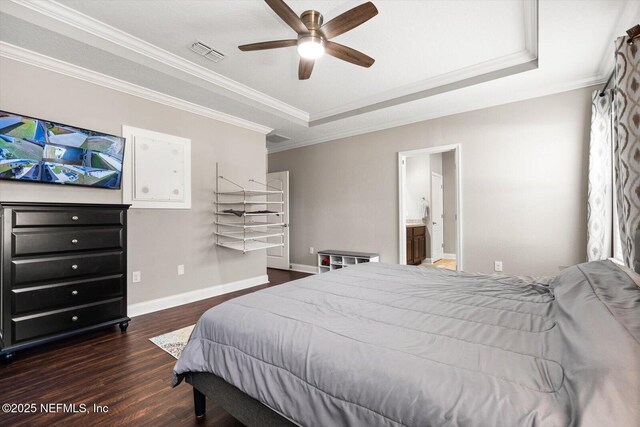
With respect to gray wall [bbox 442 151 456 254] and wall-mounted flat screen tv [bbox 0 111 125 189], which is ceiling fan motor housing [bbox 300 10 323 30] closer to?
wall-mounted flat screen tv [bbox 0 111 125 189]

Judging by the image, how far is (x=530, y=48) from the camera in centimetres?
279

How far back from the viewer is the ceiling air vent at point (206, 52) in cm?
268

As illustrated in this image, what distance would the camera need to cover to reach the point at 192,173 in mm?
3789

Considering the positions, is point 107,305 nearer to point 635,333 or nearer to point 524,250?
point 635,333

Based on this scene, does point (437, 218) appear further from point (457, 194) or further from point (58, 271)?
point (58, 271)

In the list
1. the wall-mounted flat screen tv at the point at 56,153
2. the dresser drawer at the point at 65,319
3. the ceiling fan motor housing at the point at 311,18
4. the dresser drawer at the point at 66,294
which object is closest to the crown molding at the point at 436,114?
the ceiling fan motor housing at the point at 311,18

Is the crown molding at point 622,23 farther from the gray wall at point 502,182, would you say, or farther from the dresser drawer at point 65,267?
the dresser drawer at point 65,267

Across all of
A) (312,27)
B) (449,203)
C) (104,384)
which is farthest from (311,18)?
(449,203)

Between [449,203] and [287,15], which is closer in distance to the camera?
[287,15]

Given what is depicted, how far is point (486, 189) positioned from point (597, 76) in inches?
60.1

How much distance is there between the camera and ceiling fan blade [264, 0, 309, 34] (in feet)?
5.96

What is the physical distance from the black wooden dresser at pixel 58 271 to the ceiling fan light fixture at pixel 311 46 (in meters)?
2.16

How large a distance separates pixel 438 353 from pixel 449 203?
657cm

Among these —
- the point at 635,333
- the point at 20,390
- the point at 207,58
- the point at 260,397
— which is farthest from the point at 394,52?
the point at 20,390
